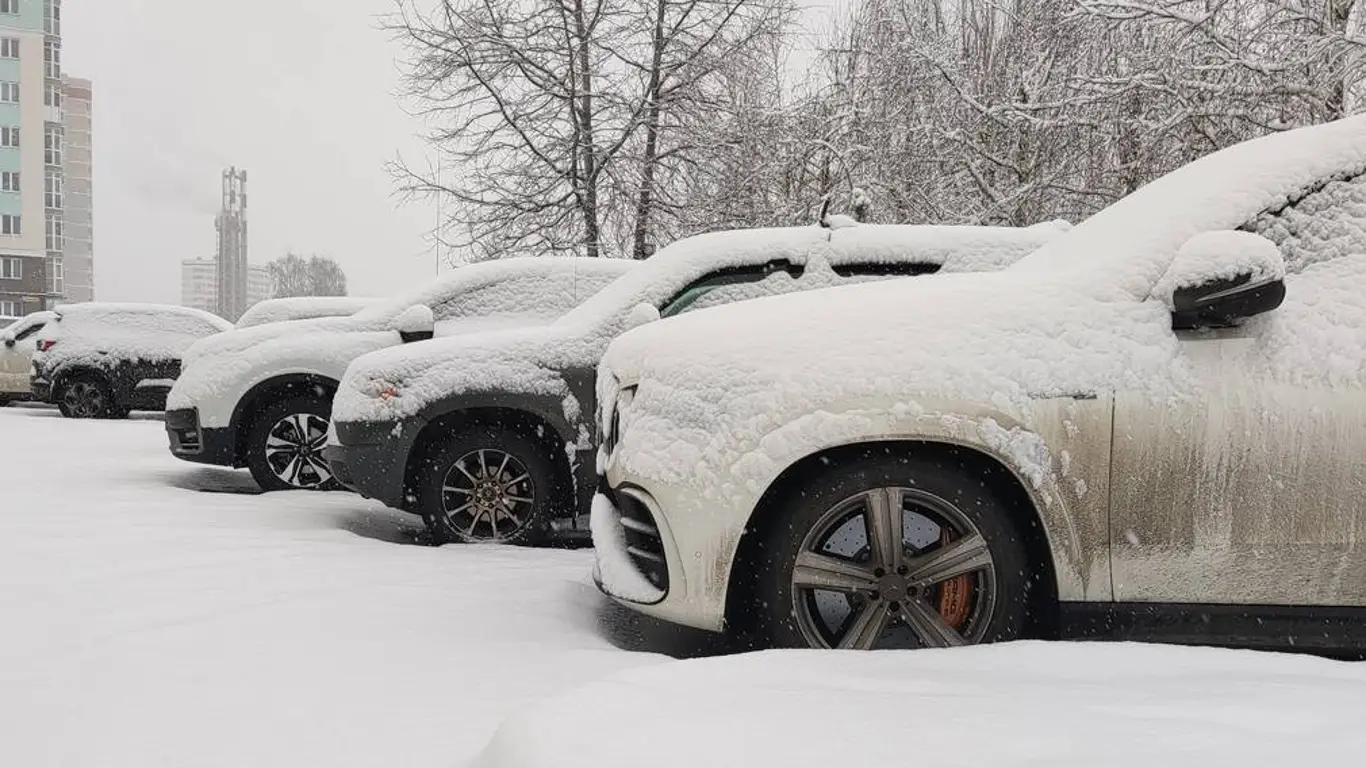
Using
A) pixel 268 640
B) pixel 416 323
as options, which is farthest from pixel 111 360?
pixel 268 640

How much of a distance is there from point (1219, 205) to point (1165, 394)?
2.22 feet

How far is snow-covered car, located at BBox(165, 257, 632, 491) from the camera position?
714 centimetres

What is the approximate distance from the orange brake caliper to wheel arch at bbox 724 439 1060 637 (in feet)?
0.60

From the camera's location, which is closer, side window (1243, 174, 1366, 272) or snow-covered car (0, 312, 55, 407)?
side window (1243, 174, 1366, 272)

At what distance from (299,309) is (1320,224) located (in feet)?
37.0

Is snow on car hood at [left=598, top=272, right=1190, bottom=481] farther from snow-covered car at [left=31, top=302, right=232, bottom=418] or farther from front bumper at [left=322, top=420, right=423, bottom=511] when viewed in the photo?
snow-covered car at [left=31, top=302, right=232, bottom=418]

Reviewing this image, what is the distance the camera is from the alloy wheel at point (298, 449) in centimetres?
745

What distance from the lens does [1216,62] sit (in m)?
9.88

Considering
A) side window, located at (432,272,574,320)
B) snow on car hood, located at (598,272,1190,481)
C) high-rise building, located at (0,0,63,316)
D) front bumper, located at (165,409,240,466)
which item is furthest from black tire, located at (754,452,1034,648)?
high-rise building, located at (0,0,63,316)

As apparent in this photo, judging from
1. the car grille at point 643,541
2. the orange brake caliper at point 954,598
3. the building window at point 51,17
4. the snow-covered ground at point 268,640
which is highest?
the building window at point 51,17

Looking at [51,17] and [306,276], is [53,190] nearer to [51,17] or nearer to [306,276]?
[51,17]

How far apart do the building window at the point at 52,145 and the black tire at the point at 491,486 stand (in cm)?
7969

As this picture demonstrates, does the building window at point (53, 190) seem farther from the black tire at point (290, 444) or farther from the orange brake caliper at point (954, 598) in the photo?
the orange brake caliper at point (954, 598)

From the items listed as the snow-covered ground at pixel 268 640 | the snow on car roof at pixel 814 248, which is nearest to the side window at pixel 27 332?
the snow-covered ground at pixel 268 640
